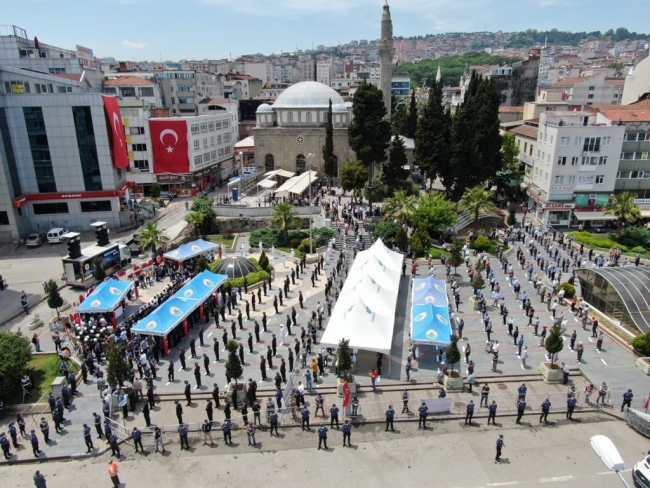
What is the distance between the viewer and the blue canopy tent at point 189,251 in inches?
1203

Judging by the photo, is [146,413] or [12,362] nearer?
[146,413]

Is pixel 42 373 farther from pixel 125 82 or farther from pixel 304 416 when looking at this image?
pixel 125 82

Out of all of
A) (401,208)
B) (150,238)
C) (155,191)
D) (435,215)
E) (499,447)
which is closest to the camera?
(499,447)

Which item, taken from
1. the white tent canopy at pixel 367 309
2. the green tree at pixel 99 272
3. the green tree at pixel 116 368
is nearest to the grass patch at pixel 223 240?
the green tree at pixel 99 272

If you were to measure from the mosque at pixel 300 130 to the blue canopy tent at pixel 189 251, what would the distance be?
82.0 feet

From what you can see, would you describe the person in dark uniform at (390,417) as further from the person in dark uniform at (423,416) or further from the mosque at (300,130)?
the mosque at (300,130)

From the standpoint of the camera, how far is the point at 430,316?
69.5ft

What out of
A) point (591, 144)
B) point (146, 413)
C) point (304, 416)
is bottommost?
point (304, 416)

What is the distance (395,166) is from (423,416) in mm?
31332

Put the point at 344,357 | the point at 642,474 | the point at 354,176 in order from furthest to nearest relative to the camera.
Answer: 1. the point at 354,176
2. the point at 344,357
3. the point at 642,474

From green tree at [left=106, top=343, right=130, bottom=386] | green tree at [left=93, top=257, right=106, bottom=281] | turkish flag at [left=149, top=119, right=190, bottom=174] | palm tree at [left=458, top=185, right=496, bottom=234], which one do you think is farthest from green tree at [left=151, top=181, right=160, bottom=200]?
green tree at [left=106, top=343, right=130, bottom=386]

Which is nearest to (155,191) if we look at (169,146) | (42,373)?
(169,146)

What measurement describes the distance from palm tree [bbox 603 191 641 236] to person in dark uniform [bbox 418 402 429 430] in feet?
104

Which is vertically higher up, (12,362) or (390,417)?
(12,362)
